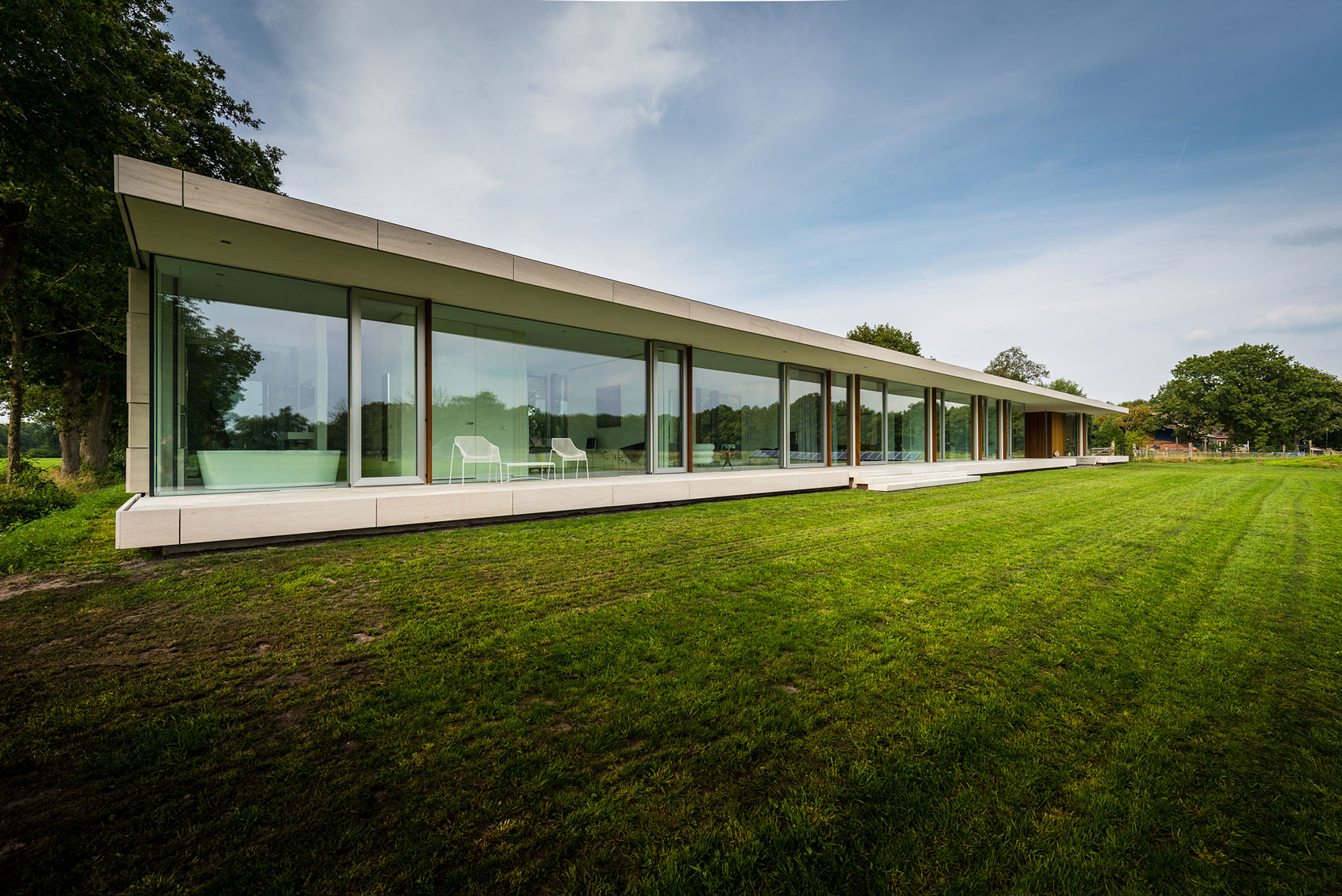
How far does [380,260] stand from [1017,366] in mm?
66374

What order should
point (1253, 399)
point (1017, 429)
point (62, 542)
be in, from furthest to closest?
1. point (1253, 399)
2. point (1017, 429)
3. point (62, 542)

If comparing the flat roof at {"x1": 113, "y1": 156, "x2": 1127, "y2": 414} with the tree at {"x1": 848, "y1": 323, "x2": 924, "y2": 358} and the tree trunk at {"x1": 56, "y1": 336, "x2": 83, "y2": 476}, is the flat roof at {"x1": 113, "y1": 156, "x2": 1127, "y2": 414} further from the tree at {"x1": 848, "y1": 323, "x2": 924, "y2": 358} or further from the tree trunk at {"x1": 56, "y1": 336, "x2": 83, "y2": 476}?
the tree at {"x1": 848, "y1": 323, "x2": 924, "y2": 358}

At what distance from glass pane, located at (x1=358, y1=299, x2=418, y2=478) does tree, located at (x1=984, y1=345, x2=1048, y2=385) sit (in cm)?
6332

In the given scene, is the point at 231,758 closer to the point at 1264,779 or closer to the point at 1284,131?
the point at 1264,779

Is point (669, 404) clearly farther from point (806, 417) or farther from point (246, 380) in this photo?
point (246, 380)

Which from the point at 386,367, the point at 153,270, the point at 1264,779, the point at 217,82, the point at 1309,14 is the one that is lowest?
the point at 1264,779

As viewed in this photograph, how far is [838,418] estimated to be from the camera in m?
16.0

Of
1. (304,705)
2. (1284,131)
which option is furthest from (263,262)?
(1284,131)

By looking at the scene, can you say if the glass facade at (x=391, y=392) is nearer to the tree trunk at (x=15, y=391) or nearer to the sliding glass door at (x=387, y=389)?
the sliding glass door at (x=387, y=389)

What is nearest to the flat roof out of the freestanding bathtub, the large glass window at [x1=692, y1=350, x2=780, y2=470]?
the large glass window at [x1=692, y1=350, x2=780, y2=470]

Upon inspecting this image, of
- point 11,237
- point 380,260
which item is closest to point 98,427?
point 11,237

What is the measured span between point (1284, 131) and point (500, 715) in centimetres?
2153

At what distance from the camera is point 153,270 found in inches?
262

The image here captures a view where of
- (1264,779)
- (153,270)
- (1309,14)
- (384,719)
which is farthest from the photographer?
(1309,14)
